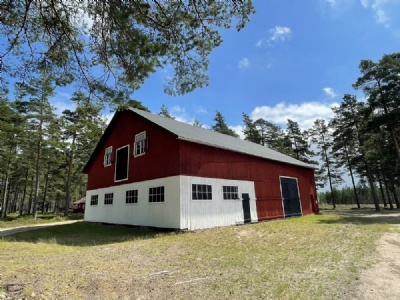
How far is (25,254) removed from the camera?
9.00 metres

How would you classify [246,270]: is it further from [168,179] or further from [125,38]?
[168,179]

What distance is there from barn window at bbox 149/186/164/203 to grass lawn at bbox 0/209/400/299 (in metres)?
4.27

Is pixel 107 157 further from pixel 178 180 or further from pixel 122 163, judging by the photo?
pixel 178 180

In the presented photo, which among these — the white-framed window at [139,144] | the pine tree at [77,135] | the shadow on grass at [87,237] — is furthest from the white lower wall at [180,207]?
the pine tree at [77,135]

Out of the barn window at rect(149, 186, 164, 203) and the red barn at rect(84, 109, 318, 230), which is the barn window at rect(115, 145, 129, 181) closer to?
the red barn at rect(84, 109, 318, 230)

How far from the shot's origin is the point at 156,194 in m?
15.1

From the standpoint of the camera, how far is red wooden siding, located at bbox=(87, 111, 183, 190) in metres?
14.8

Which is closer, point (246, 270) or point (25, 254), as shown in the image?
point (246, 270)

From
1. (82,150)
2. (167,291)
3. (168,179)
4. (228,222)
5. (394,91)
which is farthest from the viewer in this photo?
(82,150)

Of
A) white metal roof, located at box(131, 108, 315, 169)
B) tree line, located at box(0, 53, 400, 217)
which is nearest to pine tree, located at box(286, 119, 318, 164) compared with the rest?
tree line, located at box(0, 53, 400, 217)

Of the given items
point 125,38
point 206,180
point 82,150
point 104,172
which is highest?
point 82,150

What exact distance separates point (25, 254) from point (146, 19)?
921 centimetres

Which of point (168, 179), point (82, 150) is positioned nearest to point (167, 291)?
point (168, 179)

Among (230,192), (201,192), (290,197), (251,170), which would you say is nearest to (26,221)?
(201,192)
